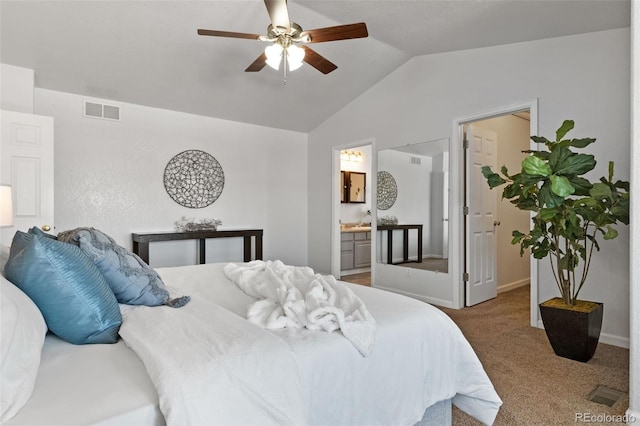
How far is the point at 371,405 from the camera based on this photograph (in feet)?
4.58

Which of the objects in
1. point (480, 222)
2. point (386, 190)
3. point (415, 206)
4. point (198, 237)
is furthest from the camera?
point (386, 190)

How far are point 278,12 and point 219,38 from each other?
166 cm

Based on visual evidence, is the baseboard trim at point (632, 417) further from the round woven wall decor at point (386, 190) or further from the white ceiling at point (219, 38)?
the round woven wall decor at point (386, 190)

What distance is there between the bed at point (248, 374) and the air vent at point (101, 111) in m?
3.73

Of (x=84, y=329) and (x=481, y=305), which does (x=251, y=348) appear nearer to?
(x=84, y=329)

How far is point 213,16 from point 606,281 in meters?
4.15

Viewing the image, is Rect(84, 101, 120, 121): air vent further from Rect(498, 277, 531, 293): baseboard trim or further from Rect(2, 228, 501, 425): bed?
Rect(498, 277, 531, 293): baseboard trim

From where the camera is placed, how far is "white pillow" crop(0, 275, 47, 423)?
0.89m

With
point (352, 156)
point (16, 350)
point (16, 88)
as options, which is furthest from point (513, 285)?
point (16, 88)

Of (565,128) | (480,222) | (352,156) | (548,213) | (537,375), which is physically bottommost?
(537,375)

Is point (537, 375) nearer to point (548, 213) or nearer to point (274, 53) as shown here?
point (548, 213)

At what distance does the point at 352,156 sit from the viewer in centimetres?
686

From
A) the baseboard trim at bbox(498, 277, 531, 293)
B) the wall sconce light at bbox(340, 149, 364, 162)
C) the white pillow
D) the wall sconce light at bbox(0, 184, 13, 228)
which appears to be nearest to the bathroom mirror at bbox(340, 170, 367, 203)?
the wall sconce light at bbox(340, 149, 364, 162)

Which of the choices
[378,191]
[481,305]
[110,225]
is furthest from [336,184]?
[110,225]
